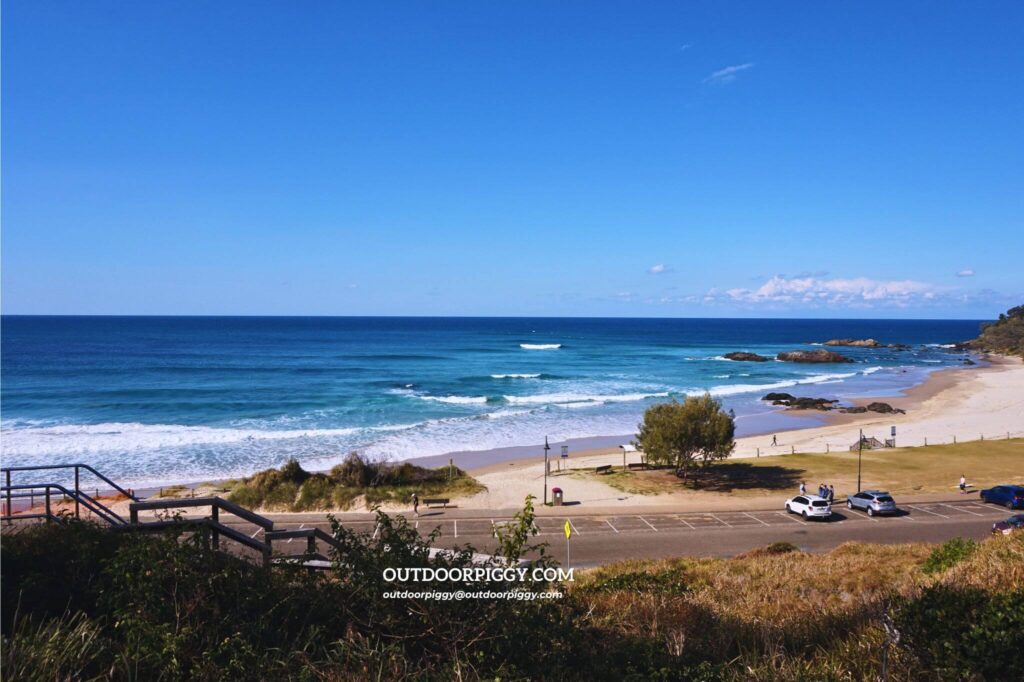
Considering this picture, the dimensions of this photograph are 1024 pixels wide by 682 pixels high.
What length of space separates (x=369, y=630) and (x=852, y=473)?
118 feet

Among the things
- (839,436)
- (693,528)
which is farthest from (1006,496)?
(839,436)

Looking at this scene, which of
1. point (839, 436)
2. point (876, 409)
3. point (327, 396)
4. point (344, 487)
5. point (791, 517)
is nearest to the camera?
point (791, 517)

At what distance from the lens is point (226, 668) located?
4961mm

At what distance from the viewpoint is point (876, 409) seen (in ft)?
197

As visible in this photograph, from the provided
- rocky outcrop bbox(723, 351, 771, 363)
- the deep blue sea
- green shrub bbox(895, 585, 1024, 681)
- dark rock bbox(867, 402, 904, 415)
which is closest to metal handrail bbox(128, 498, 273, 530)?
green shrub bbox(895, 585, 1024, 681)

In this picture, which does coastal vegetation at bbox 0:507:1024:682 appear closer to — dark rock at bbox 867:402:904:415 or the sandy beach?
the sandy beach

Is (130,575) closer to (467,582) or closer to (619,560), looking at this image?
(467,582)

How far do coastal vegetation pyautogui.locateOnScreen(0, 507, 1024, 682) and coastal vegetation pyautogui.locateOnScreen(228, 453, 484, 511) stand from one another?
2233 centimetres

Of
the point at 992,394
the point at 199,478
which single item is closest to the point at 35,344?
the point at 199,478

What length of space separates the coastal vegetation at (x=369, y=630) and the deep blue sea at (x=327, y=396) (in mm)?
31475

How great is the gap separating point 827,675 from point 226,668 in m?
5.03

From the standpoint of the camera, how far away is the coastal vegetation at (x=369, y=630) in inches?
200

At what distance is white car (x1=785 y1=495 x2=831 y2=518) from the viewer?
87.5ft

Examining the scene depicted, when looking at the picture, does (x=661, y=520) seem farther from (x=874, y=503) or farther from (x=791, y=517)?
(x=874, y=503)
